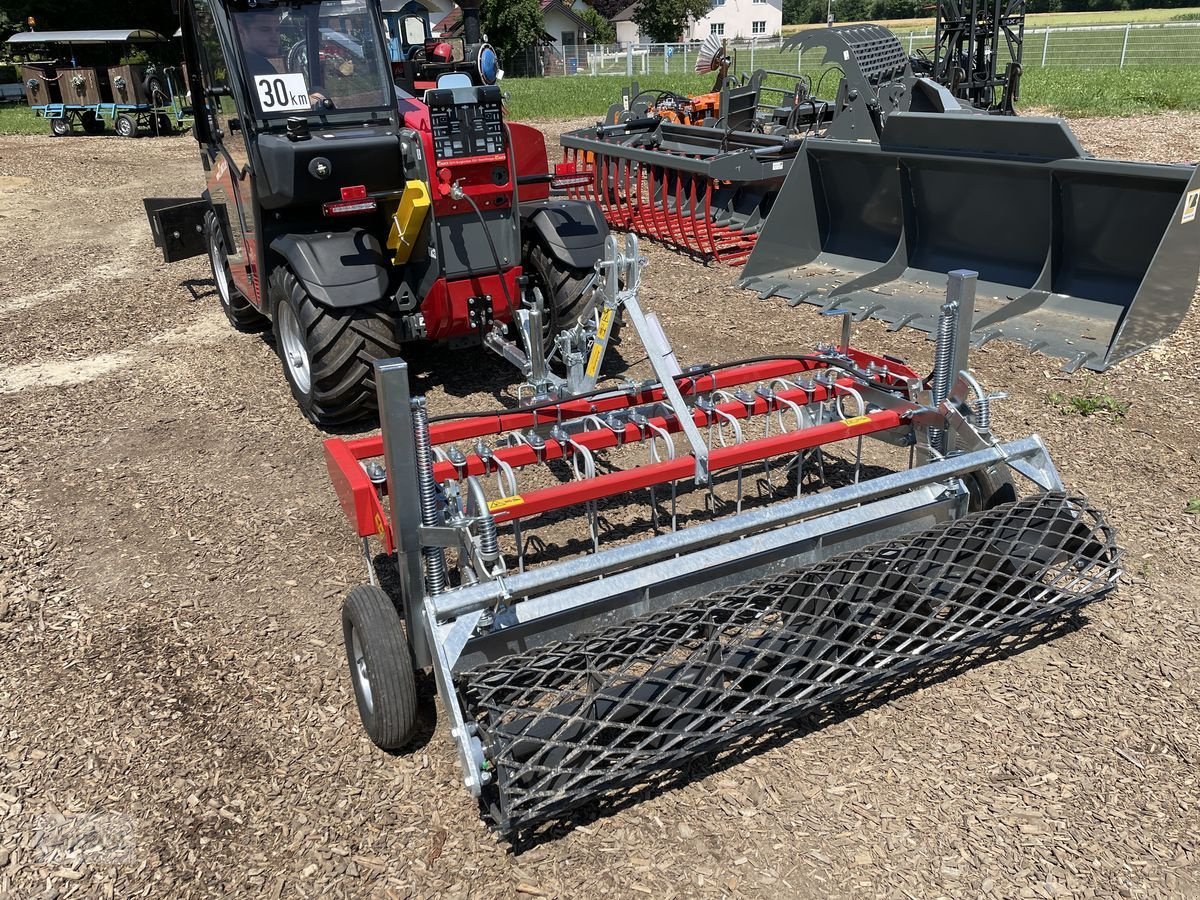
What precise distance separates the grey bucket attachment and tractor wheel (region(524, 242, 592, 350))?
2.24 meters

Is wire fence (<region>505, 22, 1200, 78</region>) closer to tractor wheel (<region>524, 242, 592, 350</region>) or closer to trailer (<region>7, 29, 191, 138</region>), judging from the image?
trailer (<region>7, 29, 191, 138</region>)

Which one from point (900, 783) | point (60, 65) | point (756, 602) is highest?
point (60, 65)

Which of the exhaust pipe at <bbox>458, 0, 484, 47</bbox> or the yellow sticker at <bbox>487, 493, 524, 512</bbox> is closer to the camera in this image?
the yellow sticker at <bbox>487, 493, 524, 512</bbox>

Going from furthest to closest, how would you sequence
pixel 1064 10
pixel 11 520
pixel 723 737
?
pixel 1064 10 → pixel 11 520 → pixel 723 737

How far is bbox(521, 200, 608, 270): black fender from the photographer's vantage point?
20.1 feet

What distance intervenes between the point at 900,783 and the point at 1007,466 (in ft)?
4.34

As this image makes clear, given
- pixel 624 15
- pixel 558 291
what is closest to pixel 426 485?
pixel 558 291

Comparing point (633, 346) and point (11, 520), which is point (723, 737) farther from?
point (633, 346)

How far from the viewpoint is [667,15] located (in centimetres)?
5059

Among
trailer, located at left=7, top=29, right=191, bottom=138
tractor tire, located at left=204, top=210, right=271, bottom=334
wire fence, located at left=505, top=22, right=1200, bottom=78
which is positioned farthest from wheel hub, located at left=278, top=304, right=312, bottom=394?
wire fence, located at left=505, top=22, right=1200, bottom=78

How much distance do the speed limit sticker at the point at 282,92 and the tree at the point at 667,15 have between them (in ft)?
163

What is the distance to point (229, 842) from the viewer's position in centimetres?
291

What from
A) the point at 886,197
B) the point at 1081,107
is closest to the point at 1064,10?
the point at 1081,107

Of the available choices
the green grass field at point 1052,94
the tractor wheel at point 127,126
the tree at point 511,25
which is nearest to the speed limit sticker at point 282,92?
the green grass field at point 1052,94
